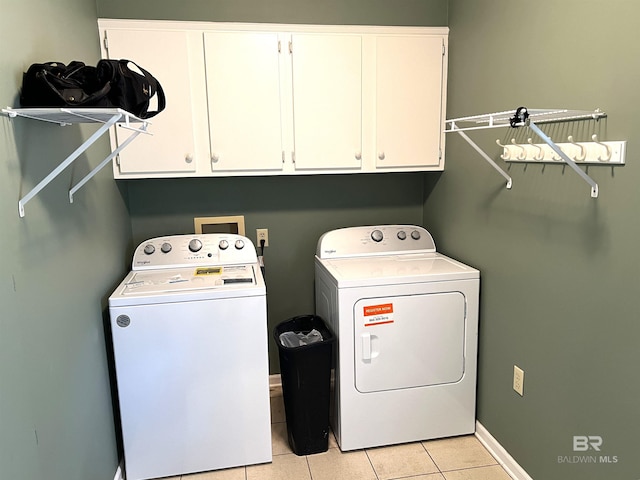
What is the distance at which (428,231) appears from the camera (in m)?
2.95

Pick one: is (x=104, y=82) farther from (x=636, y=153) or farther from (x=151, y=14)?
(x=636, y=153)

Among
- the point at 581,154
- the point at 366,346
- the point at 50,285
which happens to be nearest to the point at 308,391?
the point at 366,346

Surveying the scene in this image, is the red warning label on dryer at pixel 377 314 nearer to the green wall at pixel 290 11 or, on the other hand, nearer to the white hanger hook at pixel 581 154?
the white hanger hook at pixel 581 154

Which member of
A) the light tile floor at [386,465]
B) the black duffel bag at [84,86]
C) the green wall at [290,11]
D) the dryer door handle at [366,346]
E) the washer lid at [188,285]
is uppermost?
the green wall at [290,11]

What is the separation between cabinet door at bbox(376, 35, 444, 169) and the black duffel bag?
138 centimetres

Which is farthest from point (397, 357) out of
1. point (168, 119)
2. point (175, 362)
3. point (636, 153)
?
point (168, 119)

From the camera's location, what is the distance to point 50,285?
4.95ft

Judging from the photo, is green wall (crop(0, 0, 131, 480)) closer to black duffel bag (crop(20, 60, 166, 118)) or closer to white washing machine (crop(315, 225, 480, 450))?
black duffel bag (crop(20, 60, 166, 118))

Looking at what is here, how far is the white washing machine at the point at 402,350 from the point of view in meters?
2.25

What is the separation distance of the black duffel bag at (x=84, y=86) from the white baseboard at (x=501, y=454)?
84.7 inches

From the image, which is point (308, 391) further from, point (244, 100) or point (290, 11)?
point (290, 11)

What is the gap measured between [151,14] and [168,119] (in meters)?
0.56

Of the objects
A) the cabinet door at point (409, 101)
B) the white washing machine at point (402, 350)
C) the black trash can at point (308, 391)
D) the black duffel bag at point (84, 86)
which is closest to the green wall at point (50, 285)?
the black duffel bag at point (84, 86)

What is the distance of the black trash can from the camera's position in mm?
2264
